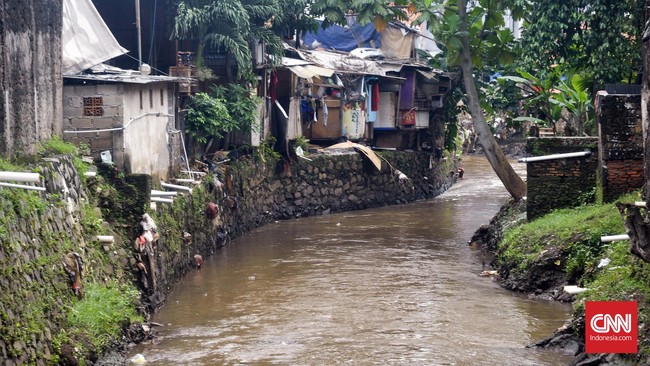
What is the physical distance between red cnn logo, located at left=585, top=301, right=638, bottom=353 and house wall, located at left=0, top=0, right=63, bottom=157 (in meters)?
7.50

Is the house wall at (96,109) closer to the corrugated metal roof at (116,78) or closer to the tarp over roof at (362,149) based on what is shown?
the corrugated metal roof at (116,78)

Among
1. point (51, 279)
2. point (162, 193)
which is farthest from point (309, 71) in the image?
point (51, 279)

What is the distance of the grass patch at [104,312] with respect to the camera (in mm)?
11898

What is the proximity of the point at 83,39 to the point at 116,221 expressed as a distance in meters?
3.66

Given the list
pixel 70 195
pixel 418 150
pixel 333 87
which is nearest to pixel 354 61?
pixel 333 87

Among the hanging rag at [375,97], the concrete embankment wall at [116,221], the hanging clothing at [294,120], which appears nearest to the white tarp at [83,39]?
the concrete embankment wall at [116,221]

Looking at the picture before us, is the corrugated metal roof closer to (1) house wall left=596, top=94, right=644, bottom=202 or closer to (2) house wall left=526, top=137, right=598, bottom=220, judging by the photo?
(2) house wall left=526, top=137, right=598, bottom=220

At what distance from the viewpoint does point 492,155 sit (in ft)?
77.5

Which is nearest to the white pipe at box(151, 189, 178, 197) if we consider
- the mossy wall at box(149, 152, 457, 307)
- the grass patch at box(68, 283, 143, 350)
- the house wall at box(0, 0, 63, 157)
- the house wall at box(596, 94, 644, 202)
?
the mossy wall at box(149, 152, 457, 307)

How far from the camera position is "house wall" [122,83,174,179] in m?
17.1

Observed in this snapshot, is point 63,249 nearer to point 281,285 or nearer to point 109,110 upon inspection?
point 109,110

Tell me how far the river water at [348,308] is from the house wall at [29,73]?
3283 mm

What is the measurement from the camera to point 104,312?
1259 centimetres

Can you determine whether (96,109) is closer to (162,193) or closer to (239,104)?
(162,193)
